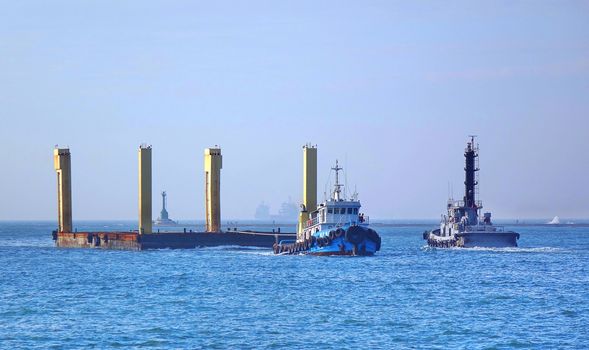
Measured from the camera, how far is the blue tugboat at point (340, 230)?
299 ft

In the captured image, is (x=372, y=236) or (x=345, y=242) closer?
(x=345, y=242)

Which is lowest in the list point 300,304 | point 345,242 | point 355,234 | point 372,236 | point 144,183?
point 300,304

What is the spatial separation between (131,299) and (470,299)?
1739 centimetres

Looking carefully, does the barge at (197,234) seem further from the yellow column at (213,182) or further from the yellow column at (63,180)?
the yellow column at (63,180)

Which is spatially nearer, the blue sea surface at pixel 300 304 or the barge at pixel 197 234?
the blue sea surface at pixel 300 304

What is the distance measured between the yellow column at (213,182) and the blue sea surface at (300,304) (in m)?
23.2

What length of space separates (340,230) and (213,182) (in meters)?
27.9

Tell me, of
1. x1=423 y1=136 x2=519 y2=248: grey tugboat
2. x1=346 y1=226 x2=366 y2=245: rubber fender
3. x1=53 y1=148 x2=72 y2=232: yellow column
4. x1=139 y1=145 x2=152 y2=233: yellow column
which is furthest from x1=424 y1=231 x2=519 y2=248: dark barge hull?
x1=53 y1=148 x2=72 y2=232: yellow column

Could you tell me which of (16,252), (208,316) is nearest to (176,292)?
(208,316)

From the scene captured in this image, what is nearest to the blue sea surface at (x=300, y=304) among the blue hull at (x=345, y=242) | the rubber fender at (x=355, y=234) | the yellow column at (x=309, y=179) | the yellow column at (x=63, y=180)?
the blue hull at (x=345, y=242)

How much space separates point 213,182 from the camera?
381 ft

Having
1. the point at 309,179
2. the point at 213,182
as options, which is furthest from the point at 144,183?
the point at 309,179

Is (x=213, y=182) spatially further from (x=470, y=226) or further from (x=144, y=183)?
(x=470, y=226)

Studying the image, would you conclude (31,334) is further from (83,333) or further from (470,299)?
(470,299)
